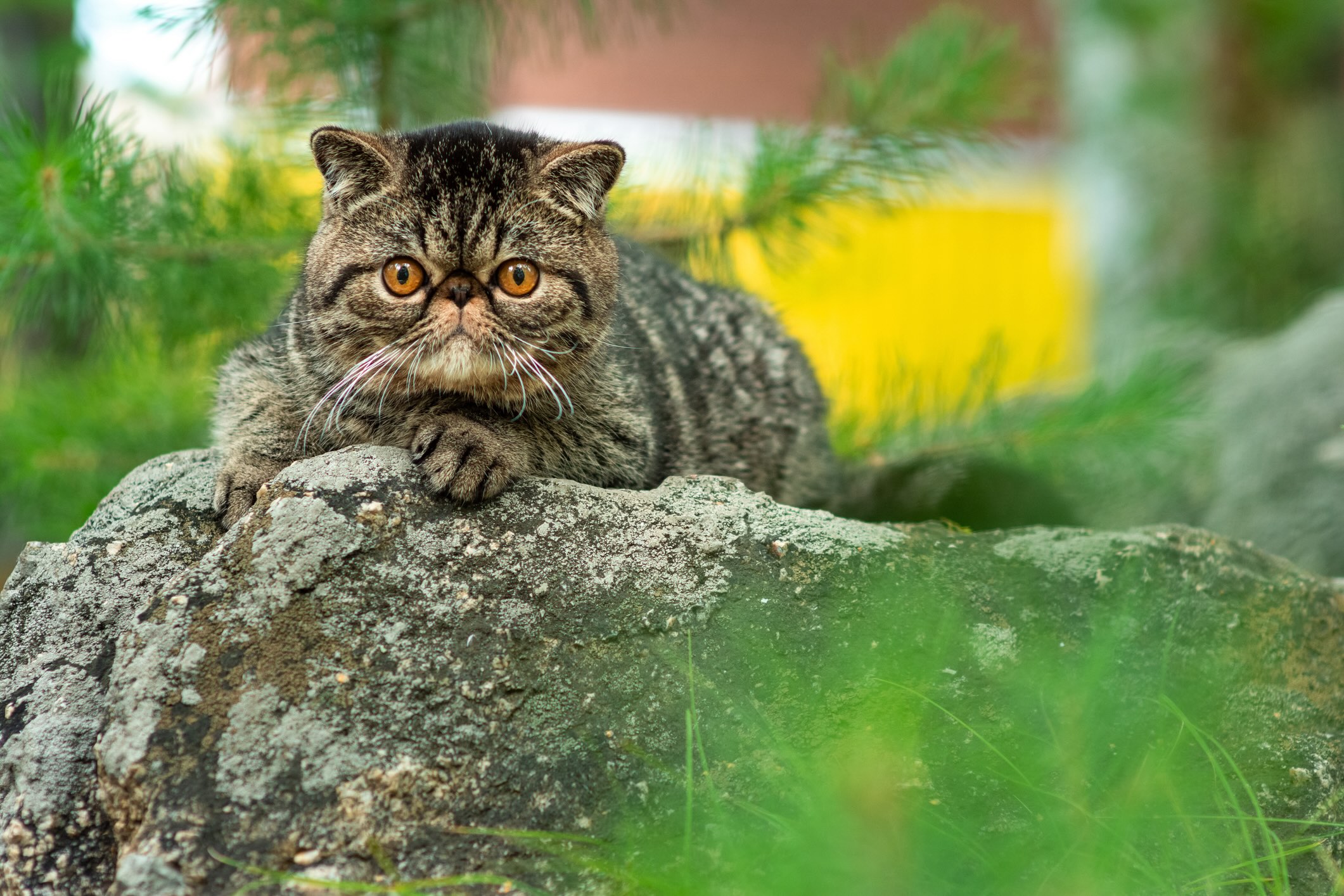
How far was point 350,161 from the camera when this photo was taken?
2186 mm

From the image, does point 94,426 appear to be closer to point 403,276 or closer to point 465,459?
point 403,276

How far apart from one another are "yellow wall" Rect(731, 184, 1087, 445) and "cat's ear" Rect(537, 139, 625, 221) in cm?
153

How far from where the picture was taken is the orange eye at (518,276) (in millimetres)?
2100

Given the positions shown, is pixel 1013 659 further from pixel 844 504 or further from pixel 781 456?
pixel 844 504

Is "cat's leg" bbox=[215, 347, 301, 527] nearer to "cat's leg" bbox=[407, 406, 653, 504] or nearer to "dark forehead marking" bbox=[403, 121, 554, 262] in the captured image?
"cat's leg" bbox=[407, 406, 653, 504]

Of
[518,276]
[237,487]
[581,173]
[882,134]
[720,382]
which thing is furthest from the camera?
[882,134]

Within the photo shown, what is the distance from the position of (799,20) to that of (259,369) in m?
6.89

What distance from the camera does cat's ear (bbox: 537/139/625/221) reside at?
2.22m

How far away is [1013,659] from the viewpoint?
1.91m

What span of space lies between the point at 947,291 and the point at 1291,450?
16.3ft

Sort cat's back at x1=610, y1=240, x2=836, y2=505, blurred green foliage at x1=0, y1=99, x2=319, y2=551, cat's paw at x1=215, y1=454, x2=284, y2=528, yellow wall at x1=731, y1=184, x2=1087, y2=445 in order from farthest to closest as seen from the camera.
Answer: yellow wall at x1=731, y1=184, x2=1087, y2=445, cat's back at x1=610, y1=240, x2=836, y2=505, blurred green foliage at x1=0, y1=99, x2=319, y2=551, cat's paw at x1=215, y1=454, x2=284, y2=528

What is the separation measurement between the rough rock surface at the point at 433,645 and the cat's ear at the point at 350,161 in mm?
610

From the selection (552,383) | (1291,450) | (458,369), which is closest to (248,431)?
(458,369)

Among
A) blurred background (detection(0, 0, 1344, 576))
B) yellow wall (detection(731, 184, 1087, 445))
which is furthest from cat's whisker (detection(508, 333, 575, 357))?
yellow wall (detection(731, 184, 1087, 445))
